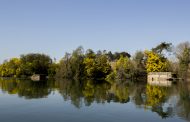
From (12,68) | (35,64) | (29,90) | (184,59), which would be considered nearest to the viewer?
(29,90)

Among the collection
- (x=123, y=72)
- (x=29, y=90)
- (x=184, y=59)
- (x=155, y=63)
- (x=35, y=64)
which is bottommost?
(x=29, y=90)

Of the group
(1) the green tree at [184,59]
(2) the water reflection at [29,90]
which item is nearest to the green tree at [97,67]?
(1) the green tree at [184,59]

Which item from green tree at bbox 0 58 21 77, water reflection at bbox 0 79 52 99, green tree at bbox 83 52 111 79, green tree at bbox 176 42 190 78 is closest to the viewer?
water reflection at bbox 0 79 52 99

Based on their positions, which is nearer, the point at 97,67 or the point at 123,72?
the point at 123,72

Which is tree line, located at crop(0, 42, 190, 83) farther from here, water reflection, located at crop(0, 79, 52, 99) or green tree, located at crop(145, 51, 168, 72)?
water reflection, located at crop(0, 79, 52, 99)

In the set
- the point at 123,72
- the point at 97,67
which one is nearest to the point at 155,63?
the point at 123,72

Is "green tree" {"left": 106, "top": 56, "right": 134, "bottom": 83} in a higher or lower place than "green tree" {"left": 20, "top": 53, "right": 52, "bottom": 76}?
lower

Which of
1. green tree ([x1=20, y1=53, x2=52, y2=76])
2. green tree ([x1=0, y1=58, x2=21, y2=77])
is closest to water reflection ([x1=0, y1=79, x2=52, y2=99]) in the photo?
green tree ([x1=20, y1=53, x2=52, y2=76])

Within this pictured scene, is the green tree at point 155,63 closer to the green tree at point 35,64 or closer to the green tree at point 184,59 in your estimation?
the green tree at point 184,59

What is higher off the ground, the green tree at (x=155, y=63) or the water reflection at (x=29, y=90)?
the green tree at (x=155, y=63)

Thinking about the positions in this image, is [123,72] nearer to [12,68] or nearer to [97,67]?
[97,67]

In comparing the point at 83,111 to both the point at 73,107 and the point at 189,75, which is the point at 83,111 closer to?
the point at 73,107

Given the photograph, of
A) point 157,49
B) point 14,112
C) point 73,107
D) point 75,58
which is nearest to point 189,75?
point 157,49

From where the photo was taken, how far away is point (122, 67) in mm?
89875
